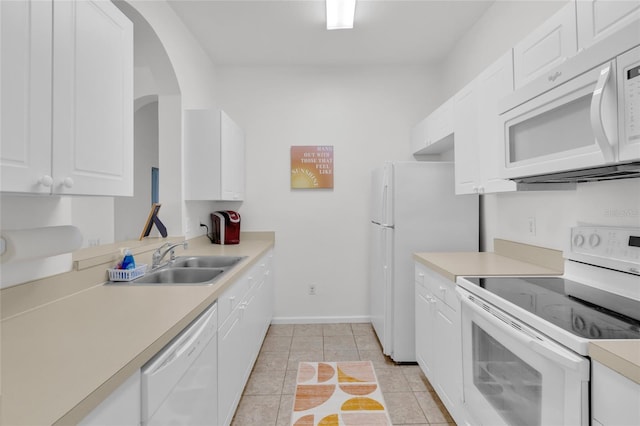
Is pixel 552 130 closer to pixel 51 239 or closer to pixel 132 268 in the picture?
pixel 51 239

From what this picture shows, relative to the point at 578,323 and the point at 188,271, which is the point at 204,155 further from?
the point at 578,323

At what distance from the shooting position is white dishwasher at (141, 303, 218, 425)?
3.09 feet

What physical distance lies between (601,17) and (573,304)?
111cm

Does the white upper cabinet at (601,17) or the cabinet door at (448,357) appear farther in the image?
the cabinet door at (448,357)

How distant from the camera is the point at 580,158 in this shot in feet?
3.87

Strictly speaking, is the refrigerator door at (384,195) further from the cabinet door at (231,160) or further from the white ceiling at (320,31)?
the cabinet door at (231,160)

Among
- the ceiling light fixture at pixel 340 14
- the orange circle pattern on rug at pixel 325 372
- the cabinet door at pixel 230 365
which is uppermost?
the ceiling light fixture at pixel 340 14

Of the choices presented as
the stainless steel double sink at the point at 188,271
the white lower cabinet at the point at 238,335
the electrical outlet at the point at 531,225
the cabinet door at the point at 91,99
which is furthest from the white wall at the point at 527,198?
the cabinet door at the point at 91,99

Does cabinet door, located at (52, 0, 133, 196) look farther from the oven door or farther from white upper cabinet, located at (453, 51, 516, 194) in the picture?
white upper cabinet, located at (453, 51, 516, 194)

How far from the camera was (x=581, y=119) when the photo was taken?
119cm

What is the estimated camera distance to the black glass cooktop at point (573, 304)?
1005 millimetres

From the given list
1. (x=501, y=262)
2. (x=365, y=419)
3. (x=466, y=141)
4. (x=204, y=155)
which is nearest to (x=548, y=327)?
(x=501, y=262)

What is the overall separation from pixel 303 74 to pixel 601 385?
3447 millimetres

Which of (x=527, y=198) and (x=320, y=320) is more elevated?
(x=527, y=198)
